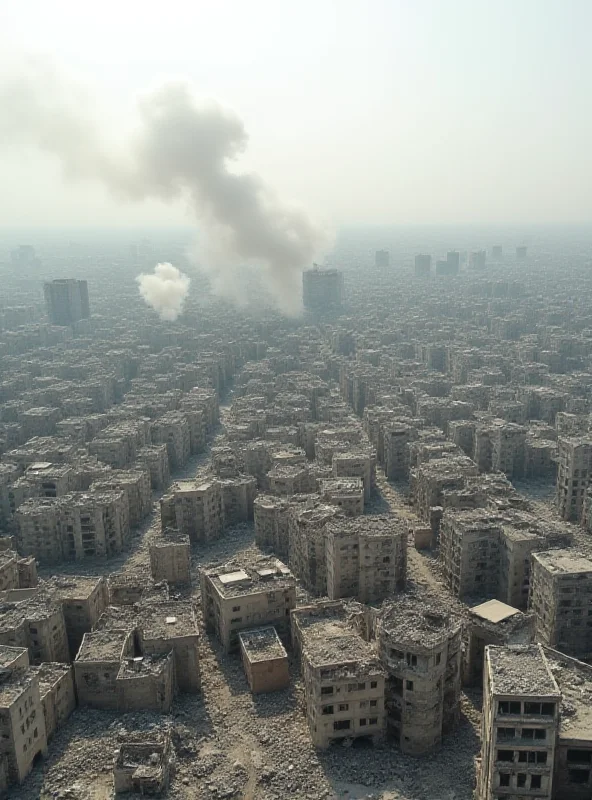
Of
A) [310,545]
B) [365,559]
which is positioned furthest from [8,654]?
[365,559]

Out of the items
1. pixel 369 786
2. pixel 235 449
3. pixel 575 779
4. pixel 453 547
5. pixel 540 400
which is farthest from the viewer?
pixel 540 400

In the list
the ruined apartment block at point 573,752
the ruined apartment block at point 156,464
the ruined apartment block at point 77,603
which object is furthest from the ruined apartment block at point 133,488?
the ruined apartment block at point 573,752

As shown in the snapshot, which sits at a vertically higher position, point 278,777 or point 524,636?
point 524,636

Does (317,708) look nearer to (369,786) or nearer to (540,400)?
(369,786)

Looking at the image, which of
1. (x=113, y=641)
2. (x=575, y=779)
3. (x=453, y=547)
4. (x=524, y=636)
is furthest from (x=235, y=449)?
(x=575, y=779)

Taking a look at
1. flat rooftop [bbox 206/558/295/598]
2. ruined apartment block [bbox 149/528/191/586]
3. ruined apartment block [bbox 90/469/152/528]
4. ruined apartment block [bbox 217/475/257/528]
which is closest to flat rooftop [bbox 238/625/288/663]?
flat rooftop [bbox 206/558/295/598]
